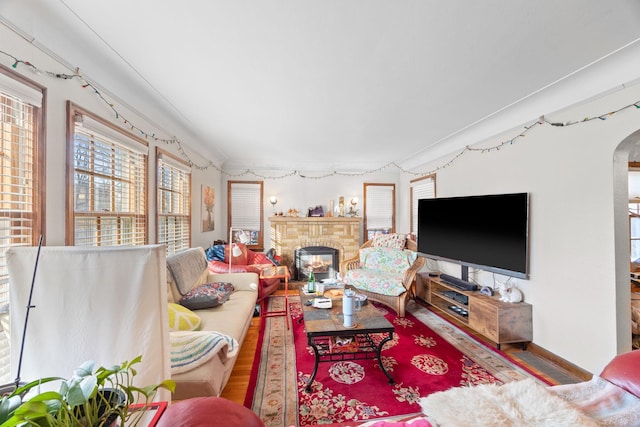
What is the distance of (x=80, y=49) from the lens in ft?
5.80

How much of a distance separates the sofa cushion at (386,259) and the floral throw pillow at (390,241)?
143 mm

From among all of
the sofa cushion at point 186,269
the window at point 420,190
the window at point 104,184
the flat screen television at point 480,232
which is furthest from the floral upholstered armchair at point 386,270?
the window at point 104,184

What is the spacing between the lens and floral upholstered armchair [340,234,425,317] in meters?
3.54

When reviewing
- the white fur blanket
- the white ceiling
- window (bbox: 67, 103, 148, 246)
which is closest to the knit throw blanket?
window (bbox: 67, 103, 148, 246)

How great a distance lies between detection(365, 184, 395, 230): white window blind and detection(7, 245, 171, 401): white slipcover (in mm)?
4859

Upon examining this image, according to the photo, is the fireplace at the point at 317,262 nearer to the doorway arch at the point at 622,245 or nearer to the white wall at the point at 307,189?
the white wall at the point at 307,189

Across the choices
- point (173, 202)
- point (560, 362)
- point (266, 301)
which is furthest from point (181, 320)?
point (560, 362)

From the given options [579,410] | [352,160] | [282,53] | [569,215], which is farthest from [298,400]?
[352,160]

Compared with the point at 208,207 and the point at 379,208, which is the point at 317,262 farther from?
the point at 208,207

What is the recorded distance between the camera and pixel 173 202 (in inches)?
135

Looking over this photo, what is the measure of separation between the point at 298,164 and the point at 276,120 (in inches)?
92.0

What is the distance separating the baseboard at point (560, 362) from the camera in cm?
218

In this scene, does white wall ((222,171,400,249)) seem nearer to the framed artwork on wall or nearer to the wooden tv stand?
the framed artwork on wall

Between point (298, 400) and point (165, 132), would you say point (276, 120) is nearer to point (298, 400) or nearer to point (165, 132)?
point (165, 132)
